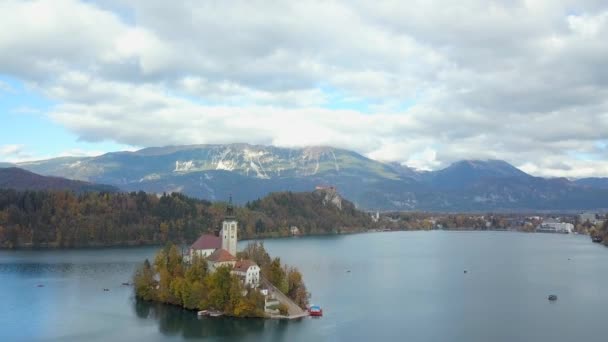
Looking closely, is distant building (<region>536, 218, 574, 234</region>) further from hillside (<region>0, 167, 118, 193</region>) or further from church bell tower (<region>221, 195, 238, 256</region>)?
church bell tower (<region>221, 195, 238, 256</region>)

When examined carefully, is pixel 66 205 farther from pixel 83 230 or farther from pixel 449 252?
pixel 449 252

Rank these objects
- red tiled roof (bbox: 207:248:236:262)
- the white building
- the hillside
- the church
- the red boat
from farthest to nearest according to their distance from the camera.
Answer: the hillside < red tiled roof (bbox: 207:248:236:262) < the church < the white building < the red boat

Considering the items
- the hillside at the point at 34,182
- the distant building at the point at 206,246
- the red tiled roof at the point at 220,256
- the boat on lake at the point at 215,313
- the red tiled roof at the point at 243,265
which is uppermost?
the hillside at the point at 34,182

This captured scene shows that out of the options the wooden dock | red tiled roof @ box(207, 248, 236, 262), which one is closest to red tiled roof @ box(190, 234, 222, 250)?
red tiled roof @ box(207, 248, 236, 262)

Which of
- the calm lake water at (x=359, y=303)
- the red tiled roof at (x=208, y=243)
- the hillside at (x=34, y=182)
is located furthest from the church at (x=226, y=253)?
the hillside at (x=34, y=182)

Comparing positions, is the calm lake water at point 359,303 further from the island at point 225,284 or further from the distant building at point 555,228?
the distant building at point 555,228

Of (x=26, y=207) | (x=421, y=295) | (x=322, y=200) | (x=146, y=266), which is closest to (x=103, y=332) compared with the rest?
(x=146, y=266)

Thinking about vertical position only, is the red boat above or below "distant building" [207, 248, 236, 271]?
below
